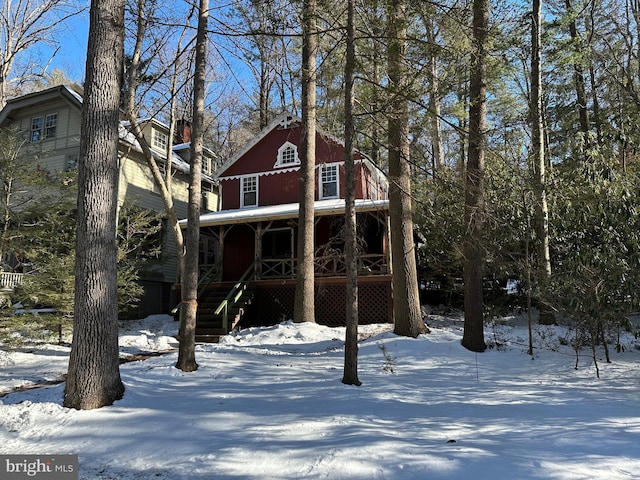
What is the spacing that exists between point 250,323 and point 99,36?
10376 mm

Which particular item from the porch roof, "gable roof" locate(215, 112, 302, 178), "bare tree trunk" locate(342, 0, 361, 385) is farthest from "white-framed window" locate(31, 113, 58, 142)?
"bare tree trunk" locate(342, 0, 361, 385)

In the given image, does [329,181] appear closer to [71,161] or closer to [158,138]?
[158,138]

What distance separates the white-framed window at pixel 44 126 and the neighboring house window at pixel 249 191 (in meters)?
8.72

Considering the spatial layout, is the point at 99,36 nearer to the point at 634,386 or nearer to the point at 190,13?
the point at 190,13

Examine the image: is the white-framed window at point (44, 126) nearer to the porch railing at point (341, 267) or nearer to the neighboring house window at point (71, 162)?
the neighboring house window at point (71, 162)

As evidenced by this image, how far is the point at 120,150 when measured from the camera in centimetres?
1834

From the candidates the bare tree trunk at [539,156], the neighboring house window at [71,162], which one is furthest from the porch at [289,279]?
the neighboring house window at [71,162]

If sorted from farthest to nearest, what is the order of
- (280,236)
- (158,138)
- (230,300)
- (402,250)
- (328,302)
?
(158,138) → (280,236) → (328,302) → (230,300) → (402,250)

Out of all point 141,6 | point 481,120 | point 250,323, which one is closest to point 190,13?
point 141,6

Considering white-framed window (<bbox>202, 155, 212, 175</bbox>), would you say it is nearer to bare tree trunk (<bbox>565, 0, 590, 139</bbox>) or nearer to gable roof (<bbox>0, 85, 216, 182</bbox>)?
gable roof (<bbox>0, 85, 216, 182</bbox>)

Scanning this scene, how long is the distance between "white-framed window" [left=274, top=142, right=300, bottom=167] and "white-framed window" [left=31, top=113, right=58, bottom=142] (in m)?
10.1

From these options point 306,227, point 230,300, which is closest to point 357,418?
point 306,227

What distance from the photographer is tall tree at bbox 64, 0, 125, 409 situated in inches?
218

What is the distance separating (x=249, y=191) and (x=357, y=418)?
15.0 metres
